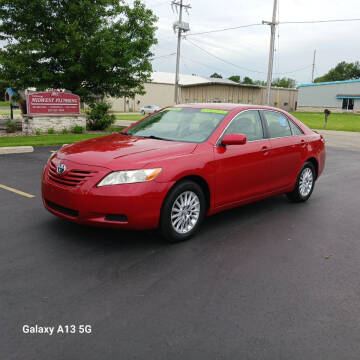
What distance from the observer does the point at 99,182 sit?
168 inches

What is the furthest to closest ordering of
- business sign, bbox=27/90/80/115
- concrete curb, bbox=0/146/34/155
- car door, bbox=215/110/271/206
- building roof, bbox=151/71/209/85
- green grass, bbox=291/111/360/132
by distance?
1. building roof, bbox=151/71/209/85
2. green grass, bbox=291/111/360/132
3. business sign, bbox=27/90/80/115
4. concrete curb, bbox=0/146/34/155
5. car door, bbox=215/110/271/206

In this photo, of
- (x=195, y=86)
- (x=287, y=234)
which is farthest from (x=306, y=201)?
(x=195, y=86)

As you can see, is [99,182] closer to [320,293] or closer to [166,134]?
[166,134]

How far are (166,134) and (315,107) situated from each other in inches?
3115

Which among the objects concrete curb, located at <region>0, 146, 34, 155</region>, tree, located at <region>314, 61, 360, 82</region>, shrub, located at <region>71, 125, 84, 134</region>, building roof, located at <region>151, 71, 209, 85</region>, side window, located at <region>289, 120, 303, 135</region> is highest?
tree, located at <region>314, 61, 360, 82</region>

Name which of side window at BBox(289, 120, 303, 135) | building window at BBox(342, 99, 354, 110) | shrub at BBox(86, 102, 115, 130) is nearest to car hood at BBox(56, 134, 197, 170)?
side window at BBox(289, 120, 303, 135)

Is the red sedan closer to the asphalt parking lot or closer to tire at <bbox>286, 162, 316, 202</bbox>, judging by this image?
tire at <bbox>286, 162, 316, 202</bbox>

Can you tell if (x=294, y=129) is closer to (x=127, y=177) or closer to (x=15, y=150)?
(x=127, y=177)

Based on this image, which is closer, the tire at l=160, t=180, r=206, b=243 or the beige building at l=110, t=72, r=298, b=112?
the tire at l=160, t=180, r=206, b=243

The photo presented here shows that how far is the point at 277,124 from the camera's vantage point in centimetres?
638

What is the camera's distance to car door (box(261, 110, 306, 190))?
20.0 ft

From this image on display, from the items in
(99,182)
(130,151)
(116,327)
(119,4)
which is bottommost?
(116,327)

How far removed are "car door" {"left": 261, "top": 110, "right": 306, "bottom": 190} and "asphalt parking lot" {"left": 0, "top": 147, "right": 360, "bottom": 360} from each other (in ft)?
2.33

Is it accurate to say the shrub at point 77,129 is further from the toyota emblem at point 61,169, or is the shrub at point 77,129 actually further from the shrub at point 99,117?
the toyota emblem at point 61,169
